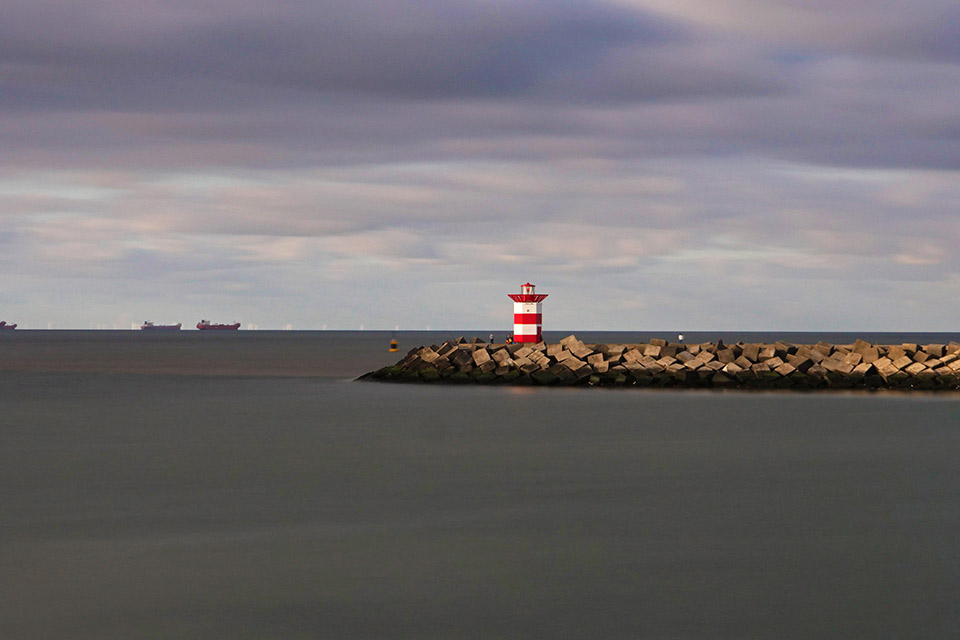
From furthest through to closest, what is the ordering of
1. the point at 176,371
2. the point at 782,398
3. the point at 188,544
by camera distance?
the point at 176,371
the point at 782,398
the point at 188,544

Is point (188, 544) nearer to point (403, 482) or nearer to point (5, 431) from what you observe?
point (403, 482)

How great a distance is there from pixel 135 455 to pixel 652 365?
1915 cm

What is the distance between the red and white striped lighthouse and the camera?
38.4 metres

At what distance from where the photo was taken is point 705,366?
34.9 metres

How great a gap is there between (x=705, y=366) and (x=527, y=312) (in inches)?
257

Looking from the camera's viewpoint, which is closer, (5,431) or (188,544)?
(188,544)

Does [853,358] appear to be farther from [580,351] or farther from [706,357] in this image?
[580,351]

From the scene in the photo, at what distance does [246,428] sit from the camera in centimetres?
2392

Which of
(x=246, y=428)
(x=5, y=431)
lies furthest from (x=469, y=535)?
(x=5, y=431)

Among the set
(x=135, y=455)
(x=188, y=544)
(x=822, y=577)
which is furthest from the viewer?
(x=135, y=455)

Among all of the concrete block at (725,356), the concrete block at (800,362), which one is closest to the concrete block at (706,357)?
the concrete block at (725,356)

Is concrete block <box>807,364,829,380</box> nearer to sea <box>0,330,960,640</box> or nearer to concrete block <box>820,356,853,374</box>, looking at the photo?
concrete block <box>820,356,853,374</box>

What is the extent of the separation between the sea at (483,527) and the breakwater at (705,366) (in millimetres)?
8692

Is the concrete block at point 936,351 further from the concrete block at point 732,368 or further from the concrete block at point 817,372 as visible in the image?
the concrete block at point 732,368
